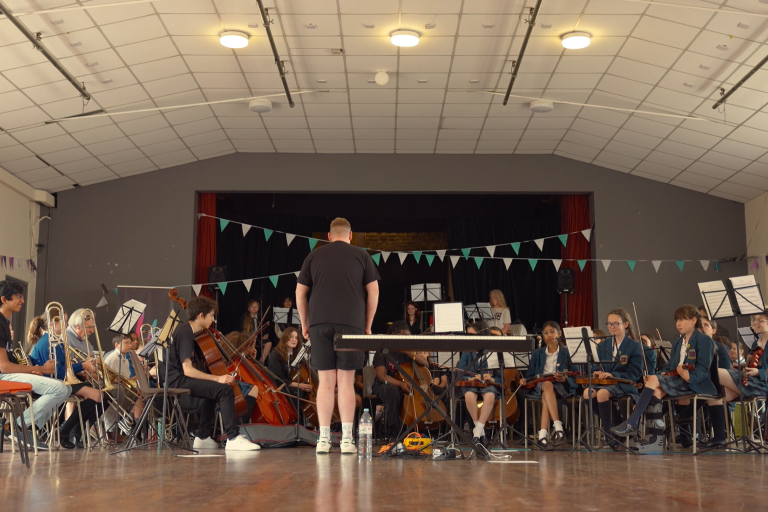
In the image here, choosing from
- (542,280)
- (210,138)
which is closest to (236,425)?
(210,138)

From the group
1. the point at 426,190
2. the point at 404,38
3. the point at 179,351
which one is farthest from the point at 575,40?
the point at 179,351

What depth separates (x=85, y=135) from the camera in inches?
343

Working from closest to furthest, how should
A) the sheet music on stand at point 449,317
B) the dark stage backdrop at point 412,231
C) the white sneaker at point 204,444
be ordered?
the sheet music on stand at point 449,317 < the white sneaker at point 204,444 < the dark stage backdrop at point 412,231

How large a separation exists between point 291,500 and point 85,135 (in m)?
7.50

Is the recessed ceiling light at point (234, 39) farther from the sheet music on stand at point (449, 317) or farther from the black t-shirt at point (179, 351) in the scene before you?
the sheet music on stand at point (449, 317)

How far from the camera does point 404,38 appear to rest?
23.2ft

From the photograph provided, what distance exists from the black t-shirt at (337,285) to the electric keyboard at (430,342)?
31 centimetres

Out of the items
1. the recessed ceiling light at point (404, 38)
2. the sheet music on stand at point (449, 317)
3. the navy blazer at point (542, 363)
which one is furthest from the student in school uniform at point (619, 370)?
the recessed ceiling light at point (404, 38)

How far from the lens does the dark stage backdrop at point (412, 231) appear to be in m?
12.0

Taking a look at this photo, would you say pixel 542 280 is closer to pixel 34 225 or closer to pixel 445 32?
pixel 445 32

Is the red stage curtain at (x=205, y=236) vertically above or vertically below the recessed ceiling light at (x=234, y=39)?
below

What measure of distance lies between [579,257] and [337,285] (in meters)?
7.29

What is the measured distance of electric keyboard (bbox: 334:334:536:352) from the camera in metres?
3.89

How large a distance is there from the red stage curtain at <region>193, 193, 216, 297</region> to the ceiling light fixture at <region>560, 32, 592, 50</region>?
566cm
